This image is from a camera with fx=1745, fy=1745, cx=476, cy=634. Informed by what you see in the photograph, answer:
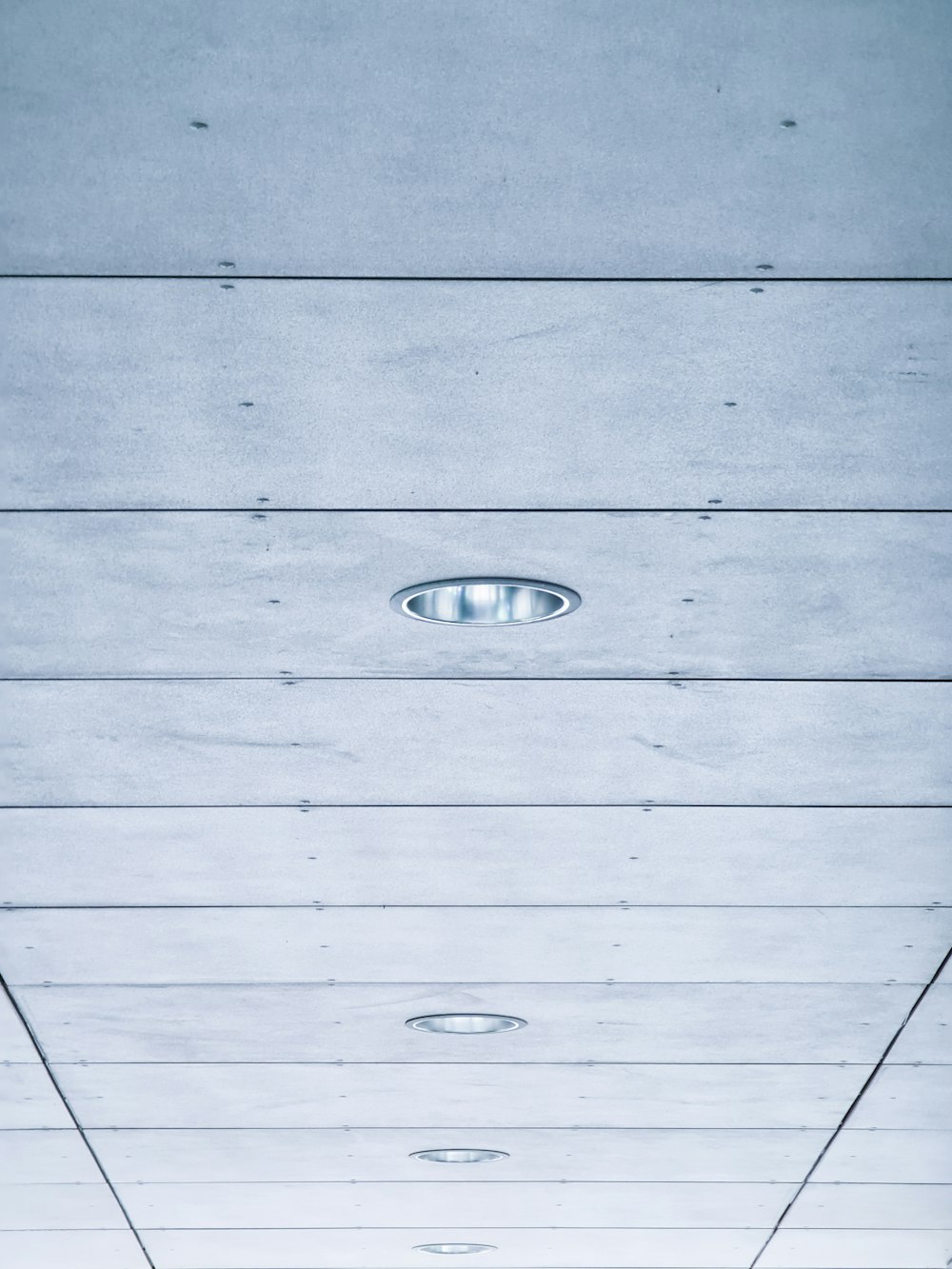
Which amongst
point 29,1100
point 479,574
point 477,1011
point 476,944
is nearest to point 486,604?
point 479,574

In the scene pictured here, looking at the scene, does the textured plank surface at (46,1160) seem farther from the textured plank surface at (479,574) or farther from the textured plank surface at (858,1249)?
the textured plank surface at (479,574)

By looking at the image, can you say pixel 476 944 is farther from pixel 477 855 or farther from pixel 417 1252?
pixel 417 1252

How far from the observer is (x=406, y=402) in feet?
25.3

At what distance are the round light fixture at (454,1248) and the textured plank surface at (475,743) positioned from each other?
1963 cm

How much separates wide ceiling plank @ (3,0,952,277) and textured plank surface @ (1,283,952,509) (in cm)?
20

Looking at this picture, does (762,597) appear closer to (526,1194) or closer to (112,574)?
(112,574)

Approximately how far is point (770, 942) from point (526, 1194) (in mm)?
11452

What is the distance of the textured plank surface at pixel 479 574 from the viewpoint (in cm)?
877

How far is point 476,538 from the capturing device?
29.0 ft

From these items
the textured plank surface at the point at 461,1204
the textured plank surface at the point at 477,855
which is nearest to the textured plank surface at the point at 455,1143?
the textured plank surface at the point at 461,1204

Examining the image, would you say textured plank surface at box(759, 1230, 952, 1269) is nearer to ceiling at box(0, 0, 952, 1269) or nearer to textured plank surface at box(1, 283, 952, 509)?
ceiling at box(0, 0, 952, 1269)

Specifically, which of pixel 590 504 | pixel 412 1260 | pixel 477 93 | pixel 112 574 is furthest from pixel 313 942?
pixel 412 1260

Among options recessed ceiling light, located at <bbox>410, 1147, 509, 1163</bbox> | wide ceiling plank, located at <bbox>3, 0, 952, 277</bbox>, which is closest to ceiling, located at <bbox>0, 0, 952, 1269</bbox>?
wide ceiling plank, located at <bbox>3, 0, 952, 277</bbox>

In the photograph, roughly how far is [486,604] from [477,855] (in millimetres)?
4063
